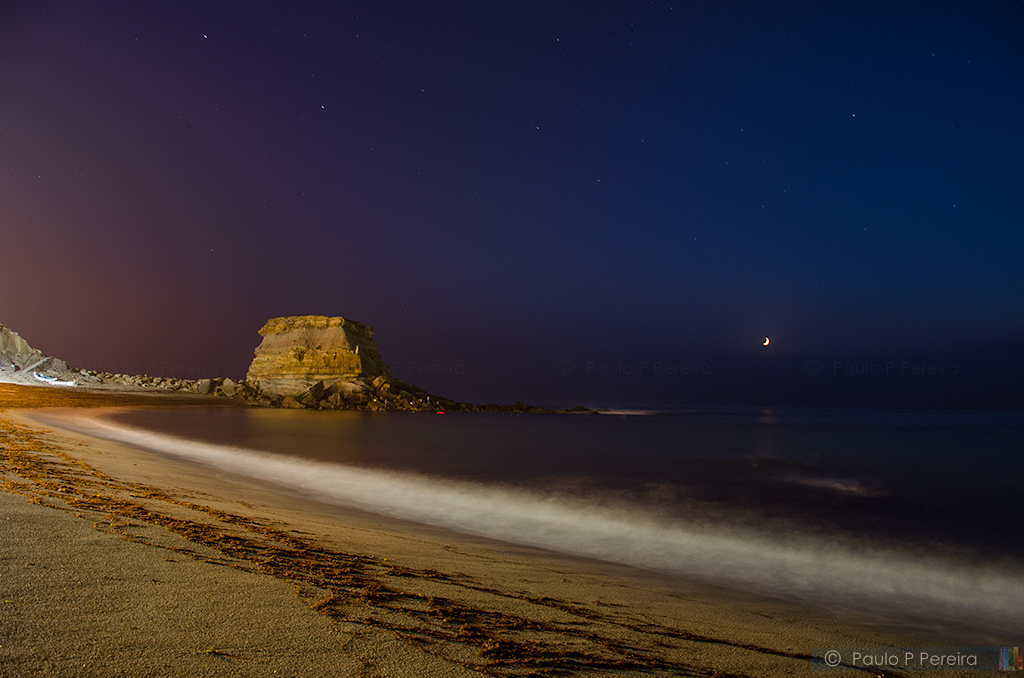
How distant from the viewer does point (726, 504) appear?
9.94 m

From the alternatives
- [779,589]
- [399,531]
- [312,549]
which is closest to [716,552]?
[779,589]

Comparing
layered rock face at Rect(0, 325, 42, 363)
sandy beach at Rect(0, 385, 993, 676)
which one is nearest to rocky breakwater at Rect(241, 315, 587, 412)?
layered rock face at Rect(0, 325, 42, 363)

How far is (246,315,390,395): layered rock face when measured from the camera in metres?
51.2

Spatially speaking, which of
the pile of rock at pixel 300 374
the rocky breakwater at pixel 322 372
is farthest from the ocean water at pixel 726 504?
the pile of rock at pixel 300 374

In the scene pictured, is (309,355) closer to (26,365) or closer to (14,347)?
(26,365)

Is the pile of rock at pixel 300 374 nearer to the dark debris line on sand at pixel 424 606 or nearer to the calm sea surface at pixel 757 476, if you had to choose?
the calm sea surface at pixel 757 476

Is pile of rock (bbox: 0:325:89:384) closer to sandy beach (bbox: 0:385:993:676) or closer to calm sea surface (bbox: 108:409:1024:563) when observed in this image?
calm sea surface (bbox: 108:409:1024:563)

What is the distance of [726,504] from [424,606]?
8828mm

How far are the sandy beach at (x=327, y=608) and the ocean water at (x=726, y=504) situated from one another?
1.63 meters

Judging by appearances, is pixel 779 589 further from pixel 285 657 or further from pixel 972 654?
pixel 285 657

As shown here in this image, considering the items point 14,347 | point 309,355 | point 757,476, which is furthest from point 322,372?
point 757,476

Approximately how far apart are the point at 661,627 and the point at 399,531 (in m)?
3.68

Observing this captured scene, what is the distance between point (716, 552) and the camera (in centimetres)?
686

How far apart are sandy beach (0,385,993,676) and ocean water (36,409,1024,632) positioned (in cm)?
163
